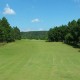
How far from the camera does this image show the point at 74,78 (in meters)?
19.6

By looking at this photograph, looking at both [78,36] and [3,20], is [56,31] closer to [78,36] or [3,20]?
[3,20]

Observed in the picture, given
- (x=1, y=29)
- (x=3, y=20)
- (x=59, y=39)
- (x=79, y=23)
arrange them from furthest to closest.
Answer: (x=59, y=39)
(x=3, y=20)
(x=1, y=29)
(x=79, y=23)

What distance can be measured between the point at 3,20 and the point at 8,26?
3962 millimetres

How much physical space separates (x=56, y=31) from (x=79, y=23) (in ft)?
241

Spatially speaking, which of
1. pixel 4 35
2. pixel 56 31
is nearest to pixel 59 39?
pixel 56 31

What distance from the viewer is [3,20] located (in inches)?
5448

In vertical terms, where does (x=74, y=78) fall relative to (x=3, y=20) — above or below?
below

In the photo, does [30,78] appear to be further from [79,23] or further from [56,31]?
[56,31]

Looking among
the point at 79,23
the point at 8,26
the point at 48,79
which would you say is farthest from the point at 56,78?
the point at 8,26

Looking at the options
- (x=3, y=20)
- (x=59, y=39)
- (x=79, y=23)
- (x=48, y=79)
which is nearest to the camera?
(x=48, y=79)

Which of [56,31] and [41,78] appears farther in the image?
[56,31]

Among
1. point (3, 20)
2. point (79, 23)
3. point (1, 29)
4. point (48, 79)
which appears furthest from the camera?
point (3, 20)

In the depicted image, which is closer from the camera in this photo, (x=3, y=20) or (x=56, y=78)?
(x=56, y=78)

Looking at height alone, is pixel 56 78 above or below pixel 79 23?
below
